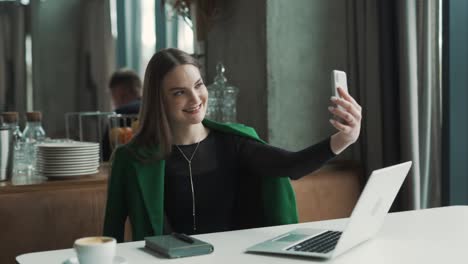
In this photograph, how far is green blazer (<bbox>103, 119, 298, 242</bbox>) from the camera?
209 cm

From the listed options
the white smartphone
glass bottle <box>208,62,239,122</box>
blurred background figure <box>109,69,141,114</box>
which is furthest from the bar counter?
blurred background figure <box>109,69,141,114</box>

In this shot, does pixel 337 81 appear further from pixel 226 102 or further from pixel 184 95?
pixel 226 102

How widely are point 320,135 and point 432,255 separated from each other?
5.32 ft

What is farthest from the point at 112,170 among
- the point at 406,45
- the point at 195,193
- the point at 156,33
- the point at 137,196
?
the point at 156,33

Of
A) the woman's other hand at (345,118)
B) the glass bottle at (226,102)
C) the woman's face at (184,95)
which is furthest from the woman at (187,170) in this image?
the glass bottle at (226,102)

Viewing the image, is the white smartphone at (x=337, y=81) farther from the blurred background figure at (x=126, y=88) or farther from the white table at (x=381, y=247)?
the blurred background figure at (x=126, y=88)

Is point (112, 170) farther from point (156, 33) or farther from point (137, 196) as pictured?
point (156, 33)

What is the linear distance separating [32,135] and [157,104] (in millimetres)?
924

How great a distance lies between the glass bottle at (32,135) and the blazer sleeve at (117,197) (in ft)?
2.38

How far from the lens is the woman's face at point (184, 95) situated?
2.05 metres

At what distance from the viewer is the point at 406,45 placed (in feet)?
9.09

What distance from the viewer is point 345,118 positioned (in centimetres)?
176

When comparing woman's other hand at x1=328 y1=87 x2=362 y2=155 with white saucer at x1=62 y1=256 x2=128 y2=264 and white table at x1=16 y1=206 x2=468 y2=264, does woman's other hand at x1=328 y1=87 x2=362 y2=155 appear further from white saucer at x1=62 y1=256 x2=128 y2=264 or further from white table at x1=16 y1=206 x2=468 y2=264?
white saucer at x1=62 y1=256 x2=128 y2=264

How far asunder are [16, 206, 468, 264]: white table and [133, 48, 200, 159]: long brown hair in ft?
1.59
